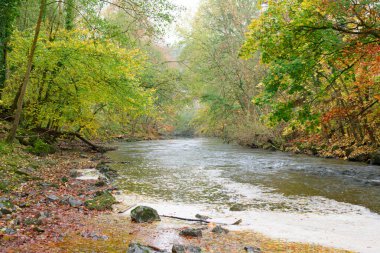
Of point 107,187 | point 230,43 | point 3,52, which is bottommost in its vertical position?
point 107,187

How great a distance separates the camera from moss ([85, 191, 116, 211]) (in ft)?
26.3

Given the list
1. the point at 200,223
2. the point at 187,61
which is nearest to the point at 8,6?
the point at 200,223

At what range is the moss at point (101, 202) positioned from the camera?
803 centimetres

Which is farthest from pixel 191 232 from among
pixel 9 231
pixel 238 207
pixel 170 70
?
pixel 170 70

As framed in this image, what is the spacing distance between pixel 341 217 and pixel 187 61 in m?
27.5

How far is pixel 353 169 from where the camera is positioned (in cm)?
1517

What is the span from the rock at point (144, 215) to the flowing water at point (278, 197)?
68cm

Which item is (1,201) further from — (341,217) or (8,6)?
Answer: (8,6)

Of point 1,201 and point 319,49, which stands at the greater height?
point 319,49

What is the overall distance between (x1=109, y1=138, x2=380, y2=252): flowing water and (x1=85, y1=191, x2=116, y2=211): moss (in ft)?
2.18

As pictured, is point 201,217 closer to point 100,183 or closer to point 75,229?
point 75,229

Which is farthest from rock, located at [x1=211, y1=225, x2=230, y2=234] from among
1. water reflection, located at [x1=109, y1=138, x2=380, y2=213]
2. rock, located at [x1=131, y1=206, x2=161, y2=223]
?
water reflection, located at [x1=109, y1=138, x2=380, y2=213]

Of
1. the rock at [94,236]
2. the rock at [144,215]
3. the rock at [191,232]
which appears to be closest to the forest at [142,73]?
the rock at [94,236]

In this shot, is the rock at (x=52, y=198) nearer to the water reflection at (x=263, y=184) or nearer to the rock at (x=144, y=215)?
the rock at (x=144, y=215)
